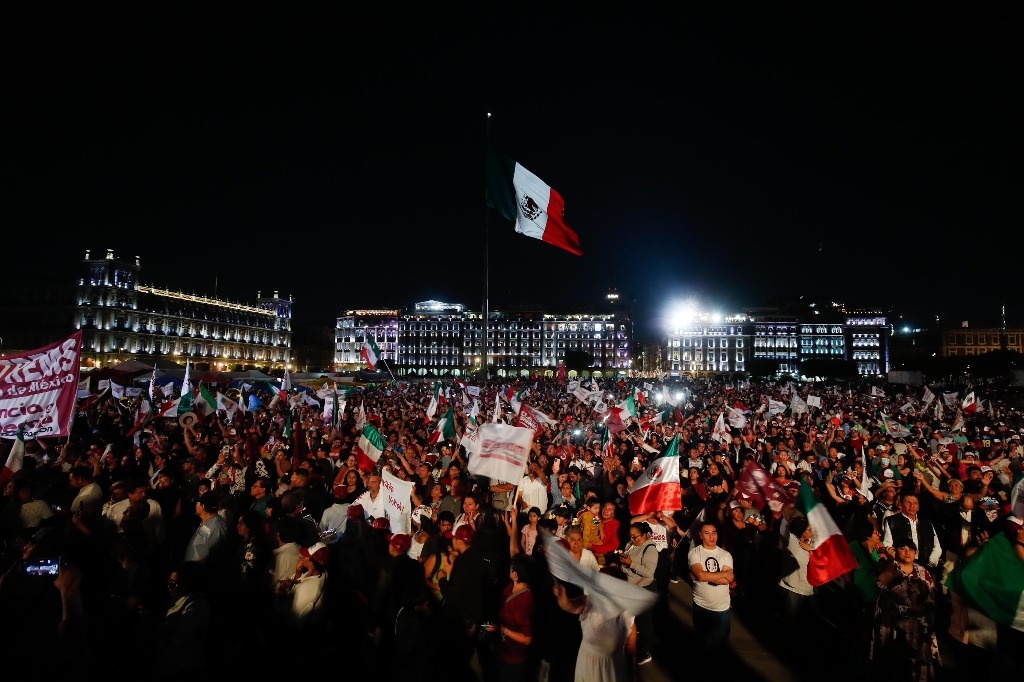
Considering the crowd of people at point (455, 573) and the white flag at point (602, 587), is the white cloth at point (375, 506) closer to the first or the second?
the crowd of people at point (455, 573)

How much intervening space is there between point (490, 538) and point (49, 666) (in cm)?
295

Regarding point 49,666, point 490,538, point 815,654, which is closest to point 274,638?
point 49,666

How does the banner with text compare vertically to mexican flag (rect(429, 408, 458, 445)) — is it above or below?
below

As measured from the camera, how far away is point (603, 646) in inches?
143

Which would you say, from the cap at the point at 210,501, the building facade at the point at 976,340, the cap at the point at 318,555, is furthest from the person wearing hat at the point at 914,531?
the building facade at the point at 976,340

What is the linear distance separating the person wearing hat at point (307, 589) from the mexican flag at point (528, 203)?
23.5ft

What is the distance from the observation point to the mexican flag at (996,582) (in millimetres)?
4070

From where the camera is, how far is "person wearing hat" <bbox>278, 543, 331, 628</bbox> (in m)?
4.56

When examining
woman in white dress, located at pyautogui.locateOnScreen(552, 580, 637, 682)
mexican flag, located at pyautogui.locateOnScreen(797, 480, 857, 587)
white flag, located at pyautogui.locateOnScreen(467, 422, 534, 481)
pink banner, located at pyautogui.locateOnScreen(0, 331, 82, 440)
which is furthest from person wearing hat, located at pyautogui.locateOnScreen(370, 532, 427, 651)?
pink banner, located at pyautogui.locateOnScreen(0, 331, 82, 440)

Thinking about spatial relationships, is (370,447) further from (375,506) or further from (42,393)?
(42,393)

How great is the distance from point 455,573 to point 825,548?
105 inches

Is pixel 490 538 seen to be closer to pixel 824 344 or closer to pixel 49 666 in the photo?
pixel 49 666

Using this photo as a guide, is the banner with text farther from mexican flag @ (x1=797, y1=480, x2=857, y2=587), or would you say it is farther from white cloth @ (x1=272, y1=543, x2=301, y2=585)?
mexican flag @ (x1=797, y1=480, x2=857, y2=587)

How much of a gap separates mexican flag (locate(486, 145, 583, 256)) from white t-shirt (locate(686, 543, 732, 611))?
6671 millimetres
